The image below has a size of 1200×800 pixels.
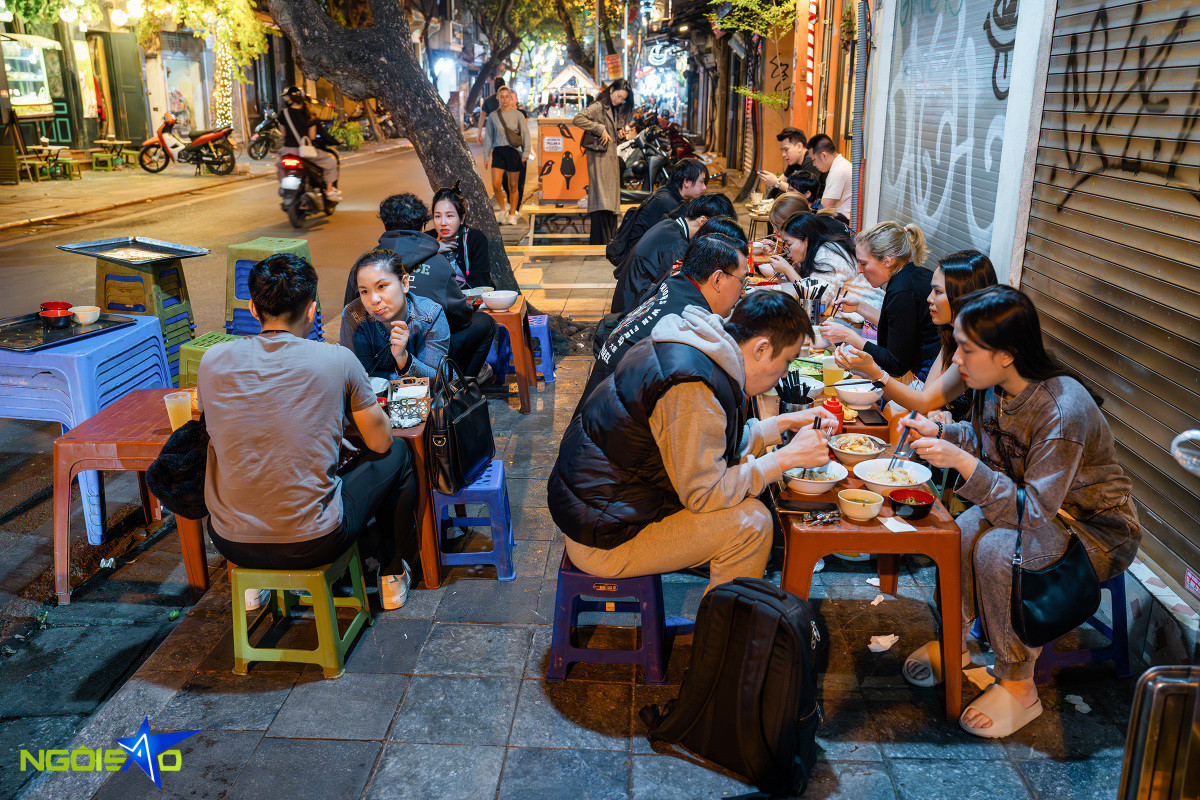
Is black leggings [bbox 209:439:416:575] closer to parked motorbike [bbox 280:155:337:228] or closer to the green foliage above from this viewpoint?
the green foliage above

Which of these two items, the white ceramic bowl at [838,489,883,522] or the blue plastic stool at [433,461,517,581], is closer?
the white ceramic bowl at [838,489,883,522]

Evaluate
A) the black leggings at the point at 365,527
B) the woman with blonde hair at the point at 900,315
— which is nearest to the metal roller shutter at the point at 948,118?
the woman with blonde hair at the point at 900,315

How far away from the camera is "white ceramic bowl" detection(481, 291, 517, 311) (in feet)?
20.8

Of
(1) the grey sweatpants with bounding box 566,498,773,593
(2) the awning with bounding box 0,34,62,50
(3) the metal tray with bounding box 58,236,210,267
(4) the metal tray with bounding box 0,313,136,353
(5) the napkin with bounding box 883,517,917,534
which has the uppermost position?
(2) the awning with bounding box 0,34,62,50

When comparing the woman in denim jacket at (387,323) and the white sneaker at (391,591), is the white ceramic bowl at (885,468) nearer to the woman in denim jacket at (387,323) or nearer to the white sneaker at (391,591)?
the white sneaker at (391,591)

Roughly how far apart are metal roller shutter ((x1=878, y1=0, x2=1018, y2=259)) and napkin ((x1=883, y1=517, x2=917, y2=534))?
3254 millimetres

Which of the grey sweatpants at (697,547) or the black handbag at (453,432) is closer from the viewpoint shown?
the grey sweatpants at (697,547)

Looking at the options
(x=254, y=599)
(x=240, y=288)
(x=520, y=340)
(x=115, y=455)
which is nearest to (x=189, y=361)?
(x=240, y=288)

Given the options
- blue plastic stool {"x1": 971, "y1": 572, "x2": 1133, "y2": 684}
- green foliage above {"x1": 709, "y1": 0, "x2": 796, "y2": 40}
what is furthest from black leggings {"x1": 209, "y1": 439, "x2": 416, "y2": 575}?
green foliage above {"x1": 709, "y1": 0, "x2": 796, "y2": 40}

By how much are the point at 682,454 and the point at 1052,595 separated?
135 cm

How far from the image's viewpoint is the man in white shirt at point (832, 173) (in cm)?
851

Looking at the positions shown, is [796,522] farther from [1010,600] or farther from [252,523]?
[252,523]

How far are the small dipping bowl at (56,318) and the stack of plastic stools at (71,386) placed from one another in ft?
0.72

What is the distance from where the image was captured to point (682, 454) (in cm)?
300
